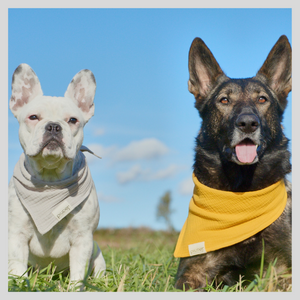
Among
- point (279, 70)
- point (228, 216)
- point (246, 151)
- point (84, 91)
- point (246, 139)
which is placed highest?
point (279, 70)

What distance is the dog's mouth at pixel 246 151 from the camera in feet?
13.3

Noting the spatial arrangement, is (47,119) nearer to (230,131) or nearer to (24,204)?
(24,204)

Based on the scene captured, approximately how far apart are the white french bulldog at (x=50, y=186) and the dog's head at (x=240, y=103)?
1.46m

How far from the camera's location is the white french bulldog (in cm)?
400

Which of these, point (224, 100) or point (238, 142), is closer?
point (238, 142)

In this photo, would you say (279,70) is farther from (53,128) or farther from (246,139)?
(53,128)

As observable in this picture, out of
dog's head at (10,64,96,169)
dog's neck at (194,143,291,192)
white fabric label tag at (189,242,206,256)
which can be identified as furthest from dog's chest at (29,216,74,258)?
dog's neck at (194,143,291,192)

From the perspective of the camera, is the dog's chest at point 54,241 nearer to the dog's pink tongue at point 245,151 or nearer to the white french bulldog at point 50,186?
the white french bulldog at point 50,186

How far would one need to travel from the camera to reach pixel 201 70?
197 inches

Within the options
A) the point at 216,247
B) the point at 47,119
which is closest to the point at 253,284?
the point at 216,247

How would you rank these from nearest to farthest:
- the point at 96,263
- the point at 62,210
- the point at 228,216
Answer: the point at 62,210
the point at 228,216
the point at 96,263

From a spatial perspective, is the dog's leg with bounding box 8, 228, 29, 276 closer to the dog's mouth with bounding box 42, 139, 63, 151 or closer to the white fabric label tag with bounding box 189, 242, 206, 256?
the dog's mouth with bounding box 42, 139, 63, 151

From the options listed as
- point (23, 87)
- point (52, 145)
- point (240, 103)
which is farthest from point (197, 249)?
point (23, 87)

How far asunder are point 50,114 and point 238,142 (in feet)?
6.80
